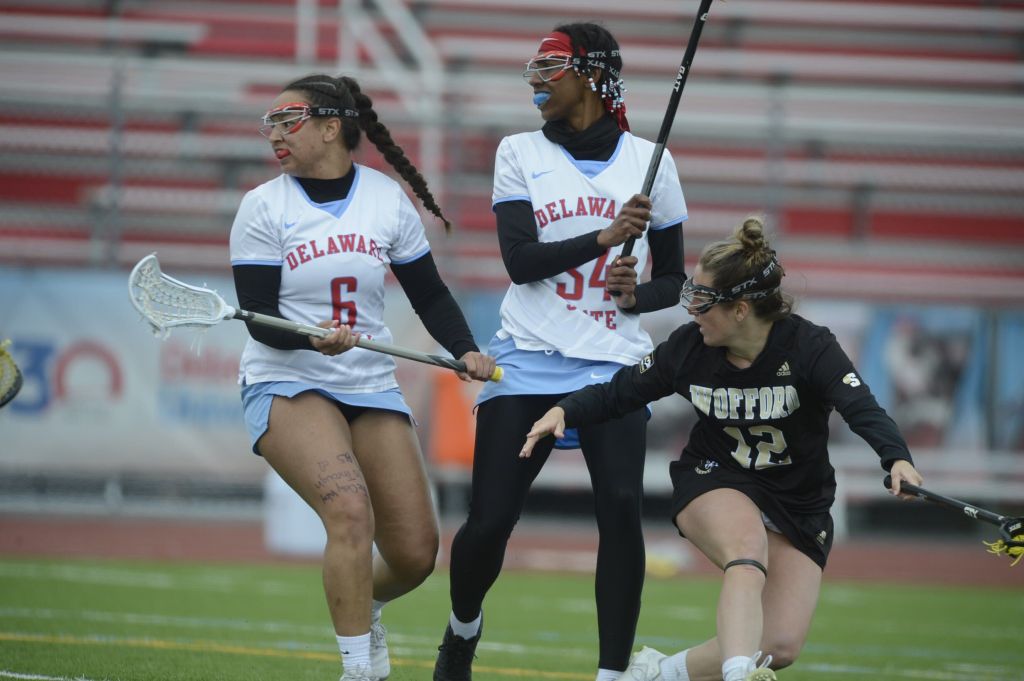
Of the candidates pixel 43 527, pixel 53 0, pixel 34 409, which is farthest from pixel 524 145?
pixel 53 0

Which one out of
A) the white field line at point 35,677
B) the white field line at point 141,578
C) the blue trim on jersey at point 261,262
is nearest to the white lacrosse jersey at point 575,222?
the blue trim on jersey at point 261,262

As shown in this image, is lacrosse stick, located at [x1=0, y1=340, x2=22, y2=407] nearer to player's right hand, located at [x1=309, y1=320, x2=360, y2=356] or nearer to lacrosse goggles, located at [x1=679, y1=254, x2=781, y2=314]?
player's right hand, located at [x1=309, y1=320, x2=360, y2=356]

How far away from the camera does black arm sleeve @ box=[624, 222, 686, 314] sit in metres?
5.01

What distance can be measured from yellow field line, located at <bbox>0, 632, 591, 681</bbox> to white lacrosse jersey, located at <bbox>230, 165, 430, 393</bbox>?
1.57m

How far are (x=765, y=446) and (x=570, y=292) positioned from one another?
91 centimetres

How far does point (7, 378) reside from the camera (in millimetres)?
5352

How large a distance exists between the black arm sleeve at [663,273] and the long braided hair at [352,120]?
868mm

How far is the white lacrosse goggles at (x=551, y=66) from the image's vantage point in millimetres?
4996

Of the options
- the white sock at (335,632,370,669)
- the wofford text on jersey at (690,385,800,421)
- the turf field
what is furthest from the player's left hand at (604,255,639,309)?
the turf field

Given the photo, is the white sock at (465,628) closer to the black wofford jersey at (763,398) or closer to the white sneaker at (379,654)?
the white sneaker at (379,654)

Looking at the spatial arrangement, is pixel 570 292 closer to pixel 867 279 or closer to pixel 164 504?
pixel 164 504

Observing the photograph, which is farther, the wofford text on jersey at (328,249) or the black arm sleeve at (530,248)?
the wofford text on jersey at (328,249)

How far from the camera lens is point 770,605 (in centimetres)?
460

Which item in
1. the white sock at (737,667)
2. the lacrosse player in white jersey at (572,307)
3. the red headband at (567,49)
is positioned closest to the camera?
the white sock at (737,667)
